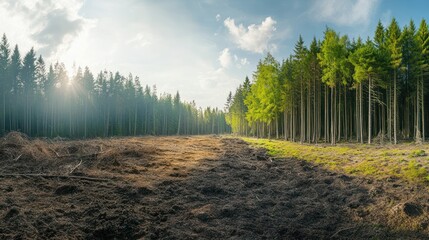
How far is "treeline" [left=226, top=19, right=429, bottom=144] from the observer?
99.2ft

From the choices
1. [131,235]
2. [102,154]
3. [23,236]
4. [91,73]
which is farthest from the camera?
[91,73]

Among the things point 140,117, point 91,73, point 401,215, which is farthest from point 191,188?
point 140,117

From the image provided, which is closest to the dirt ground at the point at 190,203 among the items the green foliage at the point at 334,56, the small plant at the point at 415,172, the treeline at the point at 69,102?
the small plant at the point at 415,172

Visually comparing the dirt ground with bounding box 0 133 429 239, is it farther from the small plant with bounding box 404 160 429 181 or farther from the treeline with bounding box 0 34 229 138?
the treeline with bounding box 0 34 229 138

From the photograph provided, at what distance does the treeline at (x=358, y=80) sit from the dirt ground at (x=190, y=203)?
21.3 meters

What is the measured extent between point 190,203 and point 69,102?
61.3 m

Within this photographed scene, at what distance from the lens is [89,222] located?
659 centimetres

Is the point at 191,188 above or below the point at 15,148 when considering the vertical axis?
below

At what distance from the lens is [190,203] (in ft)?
28.8

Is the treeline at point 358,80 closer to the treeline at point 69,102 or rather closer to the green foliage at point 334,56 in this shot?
the green foliage at point 334,56

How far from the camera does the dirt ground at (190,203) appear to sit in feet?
21.3

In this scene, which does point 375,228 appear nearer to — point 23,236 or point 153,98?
point 23,236

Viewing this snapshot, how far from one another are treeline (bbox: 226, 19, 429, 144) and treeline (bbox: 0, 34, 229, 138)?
39.1m

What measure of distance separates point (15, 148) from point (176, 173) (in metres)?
8.68
